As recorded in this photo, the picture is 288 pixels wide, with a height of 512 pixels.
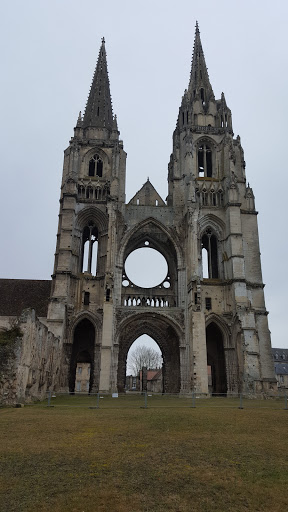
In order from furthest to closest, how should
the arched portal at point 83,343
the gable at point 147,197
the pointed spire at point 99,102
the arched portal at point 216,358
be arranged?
1. the pointed spire at point 99,102
2. the gable at point 147,197
3. the arched portal at point 83,343
4. the arched portal at point 216,358

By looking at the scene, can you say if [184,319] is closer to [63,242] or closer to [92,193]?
[63,242]

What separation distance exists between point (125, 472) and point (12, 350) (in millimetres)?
9823

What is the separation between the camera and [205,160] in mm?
33312

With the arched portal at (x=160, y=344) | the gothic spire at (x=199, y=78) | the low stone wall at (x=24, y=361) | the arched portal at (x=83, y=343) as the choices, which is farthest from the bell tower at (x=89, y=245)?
the gothic spire at (x=199, y=78)

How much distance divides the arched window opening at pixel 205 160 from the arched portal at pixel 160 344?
44.2 feet

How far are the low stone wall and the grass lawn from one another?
4553 mm

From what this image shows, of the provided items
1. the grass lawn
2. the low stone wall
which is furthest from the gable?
the grass lawn

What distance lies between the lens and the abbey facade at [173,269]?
25516 millimetres

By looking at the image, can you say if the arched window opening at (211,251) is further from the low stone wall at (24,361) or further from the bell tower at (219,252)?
the low stone wall at (24,361)

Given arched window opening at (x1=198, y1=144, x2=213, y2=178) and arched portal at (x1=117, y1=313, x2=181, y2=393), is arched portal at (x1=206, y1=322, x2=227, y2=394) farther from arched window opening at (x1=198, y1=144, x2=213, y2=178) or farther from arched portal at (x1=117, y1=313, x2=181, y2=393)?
arched window opening at (x1=198, y1=144, x2=213, y2=178)

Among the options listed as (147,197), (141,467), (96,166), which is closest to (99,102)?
(96,166)

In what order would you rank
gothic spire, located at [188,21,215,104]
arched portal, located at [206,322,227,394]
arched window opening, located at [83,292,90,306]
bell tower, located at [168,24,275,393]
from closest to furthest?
bell tower, located at [168,24,275,393]
arched window opening, located at [83,292,90,306]
arched portal, located at [206,322,227,394]
gothic spire, located at [188,21,215,104]

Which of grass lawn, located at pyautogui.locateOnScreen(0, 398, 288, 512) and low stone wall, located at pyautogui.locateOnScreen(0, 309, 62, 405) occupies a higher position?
low stone wall, located at pyautogui.locateOnScreen(0, 309, 62, 405)

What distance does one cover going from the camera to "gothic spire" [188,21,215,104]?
3700 cm
